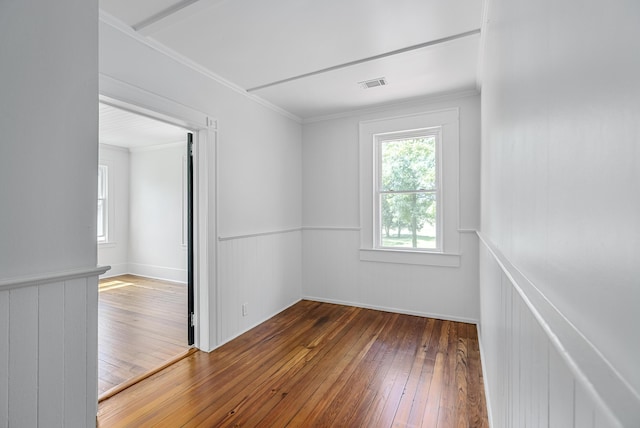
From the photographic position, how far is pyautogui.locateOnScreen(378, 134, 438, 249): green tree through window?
3.49m

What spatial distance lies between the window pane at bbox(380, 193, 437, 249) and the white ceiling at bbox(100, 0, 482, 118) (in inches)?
48.9

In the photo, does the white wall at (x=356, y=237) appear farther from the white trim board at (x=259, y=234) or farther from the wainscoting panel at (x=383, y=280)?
the white trim board at (x=259, y=234)

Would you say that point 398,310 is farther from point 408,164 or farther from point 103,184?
point 103,184

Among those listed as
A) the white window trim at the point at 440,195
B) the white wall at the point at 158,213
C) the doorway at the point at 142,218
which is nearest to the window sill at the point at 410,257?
the white window trim at the point at 440,195

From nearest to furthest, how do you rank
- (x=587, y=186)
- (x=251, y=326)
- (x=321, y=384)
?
(x=587, y=186), (x=321, y=384), (x=251, y=326)

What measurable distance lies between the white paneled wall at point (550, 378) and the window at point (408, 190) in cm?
231

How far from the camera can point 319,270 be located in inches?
162

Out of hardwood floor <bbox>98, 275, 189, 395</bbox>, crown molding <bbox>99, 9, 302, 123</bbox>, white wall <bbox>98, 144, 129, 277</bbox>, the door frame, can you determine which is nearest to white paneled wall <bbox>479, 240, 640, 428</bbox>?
the door frame

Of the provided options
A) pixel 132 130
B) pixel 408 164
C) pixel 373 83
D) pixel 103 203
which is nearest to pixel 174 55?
pixel 373 83

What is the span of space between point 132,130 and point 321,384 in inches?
183

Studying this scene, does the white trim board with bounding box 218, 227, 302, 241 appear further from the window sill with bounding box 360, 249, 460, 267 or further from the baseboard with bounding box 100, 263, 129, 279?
the baseboard with bounding box 100, 263, 129, 279

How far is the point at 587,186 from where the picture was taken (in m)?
0.47

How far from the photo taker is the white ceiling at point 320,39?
6.07ft
